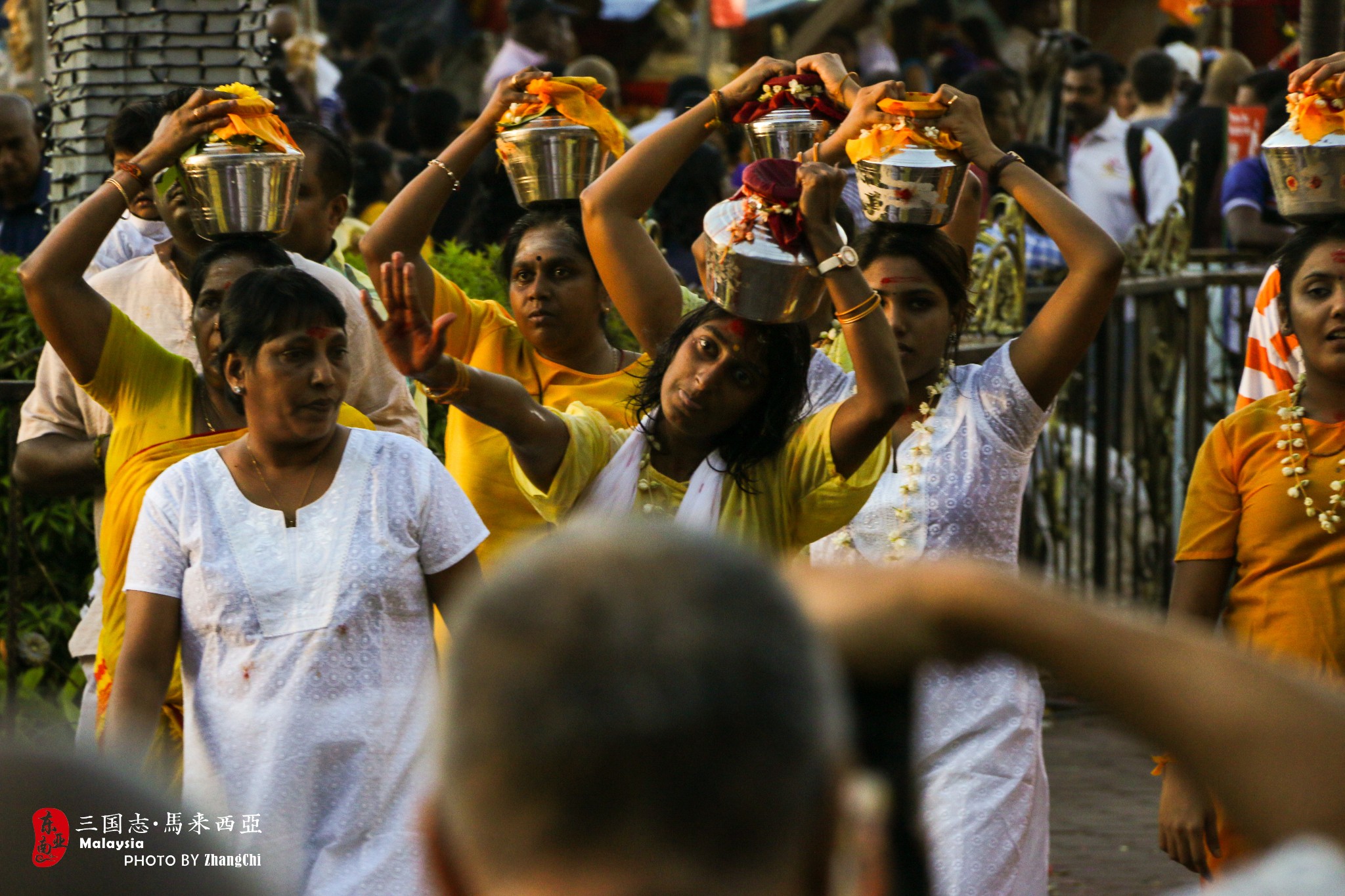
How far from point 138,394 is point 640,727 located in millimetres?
3202

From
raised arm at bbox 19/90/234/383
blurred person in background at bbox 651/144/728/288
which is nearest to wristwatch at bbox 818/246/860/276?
raised arm at bbox 19/90/234/383

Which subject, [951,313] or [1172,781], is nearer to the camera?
[1172,781]

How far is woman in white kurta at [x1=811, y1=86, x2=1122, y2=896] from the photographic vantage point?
361 centimetres

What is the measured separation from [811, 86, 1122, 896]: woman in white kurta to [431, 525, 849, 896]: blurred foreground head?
2.58 meters

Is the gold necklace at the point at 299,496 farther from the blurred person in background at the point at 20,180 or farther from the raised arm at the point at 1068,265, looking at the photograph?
the blurred person in background at the point at 20,180

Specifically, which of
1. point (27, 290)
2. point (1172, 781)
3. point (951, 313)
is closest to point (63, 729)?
point (27, 290)

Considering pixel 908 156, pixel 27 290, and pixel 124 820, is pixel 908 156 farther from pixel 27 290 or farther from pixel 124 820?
pixel 124 820

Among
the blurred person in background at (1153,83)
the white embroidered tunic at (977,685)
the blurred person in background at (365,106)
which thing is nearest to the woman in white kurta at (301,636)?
the white embroidered tunic at (977,685)

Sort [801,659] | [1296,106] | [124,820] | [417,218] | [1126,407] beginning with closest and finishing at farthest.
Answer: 1. [124,820]
2. [801,659]
3. [1296,106]
4. [417,218]
5. [1126,407]

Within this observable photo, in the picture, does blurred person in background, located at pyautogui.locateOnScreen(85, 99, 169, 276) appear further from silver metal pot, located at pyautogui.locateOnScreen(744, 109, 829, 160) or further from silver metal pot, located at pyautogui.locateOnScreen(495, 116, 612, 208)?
silver metal pot, located at pyautogui.locateOnScreen(744, 109, 829, 160)

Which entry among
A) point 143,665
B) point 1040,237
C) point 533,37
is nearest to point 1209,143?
point 1040,237

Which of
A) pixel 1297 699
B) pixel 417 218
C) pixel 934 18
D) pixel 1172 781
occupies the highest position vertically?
pixel 934 18

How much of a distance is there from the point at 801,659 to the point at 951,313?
115 inches

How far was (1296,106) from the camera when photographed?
4.01m
